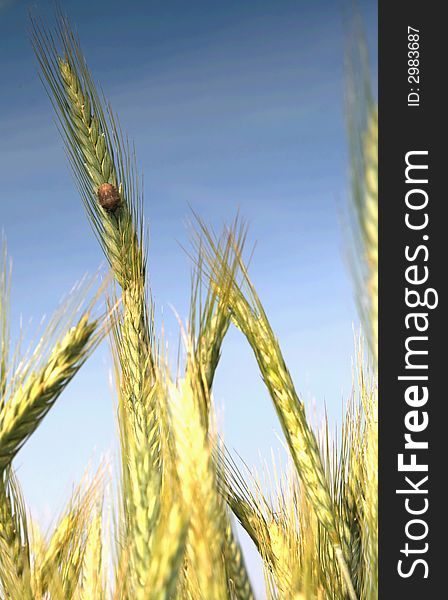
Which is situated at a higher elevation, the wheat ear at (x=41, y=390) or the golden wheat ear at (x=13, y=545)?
the wheat ear at (x=41, y=390)

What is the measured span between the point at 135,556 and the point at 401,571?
764 millimetres

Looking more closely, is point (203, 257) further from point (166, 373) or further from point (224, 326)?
point (166, 373)

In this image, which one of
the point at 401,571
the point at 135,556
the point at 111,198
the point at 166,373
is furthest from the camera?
the point at 111,198

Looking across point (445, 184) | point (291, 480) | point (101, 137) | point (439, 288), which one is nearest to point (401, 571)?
point (291, 480)

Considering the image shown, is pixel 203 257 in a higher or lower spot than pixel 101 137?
lower

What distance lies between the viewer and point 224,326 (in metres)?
1.79

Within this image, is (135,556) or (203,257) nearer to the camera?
(135,556)

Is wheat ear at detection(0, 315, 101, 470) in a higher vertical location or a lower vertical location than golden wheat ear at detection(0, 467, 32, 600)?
higher

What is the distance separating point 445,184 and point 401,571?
0.89 metres

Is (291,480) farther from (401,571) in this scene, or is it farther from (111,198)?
(111,198)

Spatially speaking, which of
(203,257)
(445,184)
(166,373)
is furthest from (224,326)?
(445,184)

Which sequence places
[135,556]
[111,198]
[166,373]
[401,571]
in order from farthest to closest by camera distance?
[111,198]
[401,571]
[166,373]
[135,556]

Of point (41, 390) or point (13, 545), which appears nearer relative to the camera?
point (41, 390)

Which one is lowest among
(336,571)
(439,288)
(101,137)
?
(336,571)
